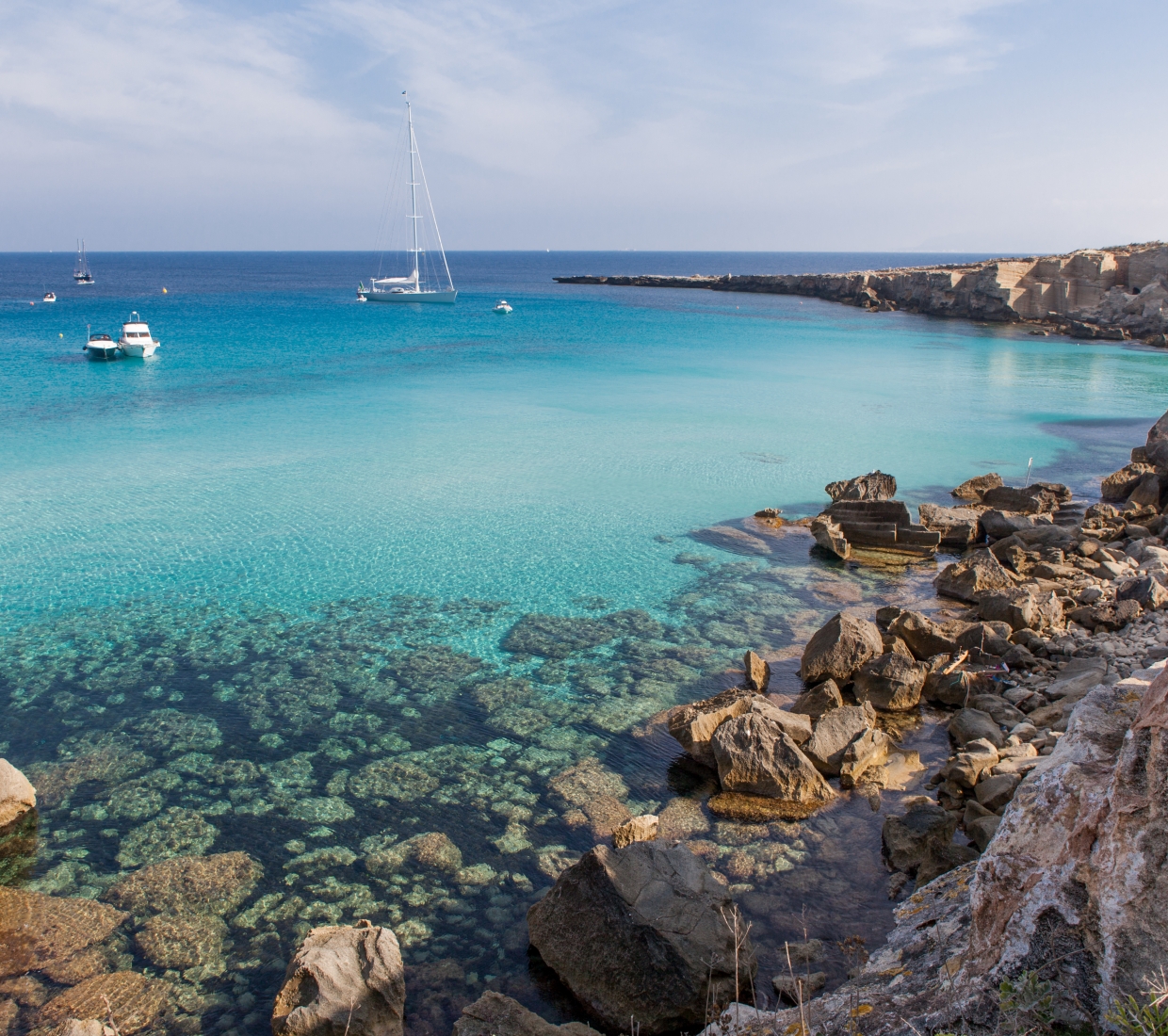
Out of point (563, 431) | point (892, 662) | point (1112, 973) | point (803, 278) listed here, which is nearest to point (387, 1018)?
point (1112, 973)

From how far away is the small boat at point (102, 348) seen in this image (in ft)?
133

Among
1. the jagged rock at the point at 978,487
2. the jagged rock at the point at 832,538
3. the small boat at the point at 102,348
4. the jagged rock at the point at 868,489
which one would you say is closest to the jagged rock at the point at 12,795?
the jagged rock at the point at 832,538

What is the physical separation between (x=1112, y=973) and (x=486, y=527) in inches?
603

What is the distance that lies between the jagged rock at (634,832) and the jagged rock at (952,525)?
11404 millimetres

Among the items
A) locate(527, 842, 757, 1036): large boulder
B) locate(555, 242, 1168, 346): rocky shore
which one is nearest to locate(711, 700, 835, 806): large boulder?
locate(527, 842, 757, 1036): large boulder

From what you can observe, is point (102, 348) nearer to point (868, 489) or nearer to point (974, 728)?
point (868, 489)

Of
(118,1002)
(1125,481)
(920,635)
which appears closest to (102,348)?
(118,1002)

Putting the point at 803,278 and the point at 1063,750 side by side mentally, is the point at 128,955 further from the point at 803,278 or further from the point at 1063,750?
the point at 803,278

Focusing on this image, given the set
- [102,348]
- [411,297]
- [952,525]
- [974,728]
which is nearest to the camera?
[974,728]

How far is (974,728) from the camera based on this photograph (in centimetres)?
995

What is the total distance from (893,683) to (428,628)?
23.1 feet

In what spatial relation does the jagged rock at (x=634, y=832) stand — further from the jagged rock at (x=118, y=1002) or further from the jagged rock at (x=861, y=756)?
the jagged rock at (x=118, y=1002)

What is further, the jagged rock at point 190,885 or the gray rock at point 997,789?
the gray rock at point 997,789

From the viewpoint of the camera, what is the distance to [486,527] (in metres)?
18.5
